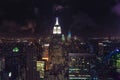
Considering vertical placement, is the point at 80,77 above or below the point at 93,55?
below

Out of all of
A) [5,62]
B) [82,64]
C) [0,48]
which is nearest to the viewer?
[0,48]

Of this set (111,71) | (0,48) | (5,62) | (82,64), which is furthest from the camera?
(82,64)

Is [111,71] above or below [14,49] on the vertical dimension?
below

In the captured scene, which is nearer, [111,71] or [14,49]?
[14,49]

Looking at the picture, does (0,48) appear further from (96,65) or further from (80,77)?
(80,77)

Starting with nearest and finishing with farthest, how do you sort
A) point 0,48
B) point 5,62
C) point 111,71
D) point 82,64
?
point 0,48
point 5,62
point 111,71
point 82,64

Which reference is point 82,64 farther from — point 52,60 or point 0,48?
point 0,48

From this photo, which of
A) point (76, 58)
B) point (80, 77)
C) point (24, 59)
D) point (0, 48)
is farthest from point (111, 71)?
point (0, 48)

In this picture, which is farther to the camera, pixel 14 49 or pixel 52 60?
pixel 52 60

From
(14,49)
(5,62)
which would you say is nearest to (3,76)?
(5,62)
